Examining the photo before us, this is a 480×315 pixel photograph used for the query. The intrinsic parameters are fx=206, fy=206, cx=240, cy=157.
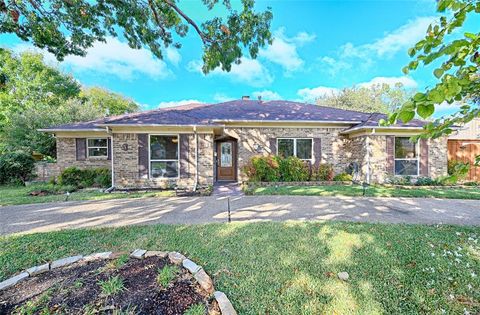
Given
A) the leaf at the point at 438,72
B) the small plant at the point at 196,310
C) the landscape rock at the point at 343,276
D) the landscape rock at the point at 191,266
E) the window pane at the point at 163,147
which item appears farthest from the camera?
the window pane at the point at 163,147

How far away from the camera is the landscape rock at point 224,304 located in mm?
2074

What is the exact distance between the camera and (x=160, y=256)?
10.2 feet

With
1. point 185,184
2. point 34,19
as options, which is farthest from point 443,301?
point 34,19

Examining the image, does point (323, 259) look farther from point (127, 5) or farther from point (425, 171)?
point (425, 171)

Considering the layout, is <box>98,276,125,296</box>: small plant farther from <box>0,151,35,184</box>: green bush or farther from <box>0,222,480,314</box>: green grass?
<box>0,151,35,184</box>: green bush

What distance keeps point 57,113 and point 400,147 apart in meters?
21.7

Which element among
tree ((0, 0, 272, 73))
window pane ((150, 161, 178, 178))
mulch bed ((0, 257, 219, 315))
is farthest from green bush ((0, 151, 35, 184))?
mulch bed ((0, 257, 219, 315))

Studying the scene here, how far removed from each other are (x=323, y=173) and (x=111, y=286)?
9885 millimetres

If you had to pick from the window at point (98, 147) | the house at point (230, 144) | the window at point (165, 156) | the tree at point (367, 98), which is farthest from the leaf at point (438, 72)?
the tree at point (367, 98)

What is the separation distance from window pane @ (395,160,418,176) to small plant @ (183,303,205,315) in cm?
1124

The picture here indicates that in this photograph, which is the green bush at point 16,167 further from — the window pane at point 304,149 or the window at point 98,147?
the window pane at point 304,149

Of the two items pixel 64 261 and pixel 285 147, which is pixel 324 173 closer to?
pixel 285 147

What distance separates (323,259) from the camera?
2.99 meters

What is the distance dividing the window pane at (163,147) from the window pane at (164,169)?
0.86ft
